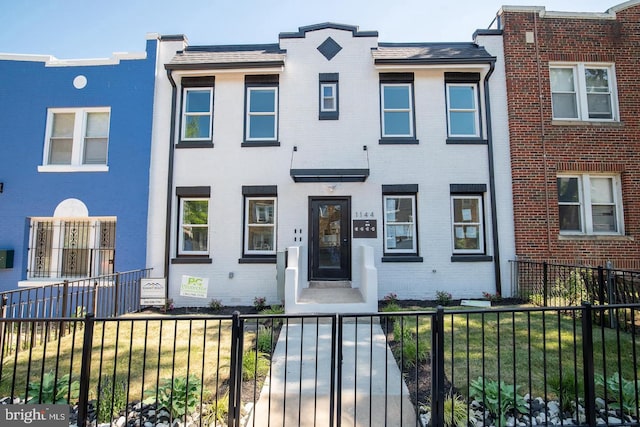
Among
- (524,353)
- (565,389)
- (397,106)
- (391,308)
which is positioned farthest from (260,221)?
(565,389)

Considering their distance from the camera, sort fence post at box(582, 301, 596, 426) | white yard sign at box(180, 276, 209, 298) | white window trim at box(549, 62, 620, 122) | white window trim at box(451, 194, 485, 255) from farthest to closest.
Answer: white window trim at box(549, 62, 620, 122), white window trim at box(451, 194, 485, 255), white yard sign at box(180, 276, 209, 298), fence post at box(582, 301, 596, 426)

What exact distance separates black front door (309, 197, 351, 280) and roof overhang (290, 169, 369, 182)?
2.46ft

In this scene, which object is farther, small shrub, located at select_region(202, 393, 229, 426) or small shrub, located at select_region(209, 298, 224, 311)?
small shrub, located at select_region(209, 298, 224, 311)

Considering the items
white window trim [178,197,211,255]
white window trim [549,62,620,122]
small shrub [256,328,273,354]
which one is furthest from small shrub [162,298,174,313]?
white window trim [549,62,620,122]

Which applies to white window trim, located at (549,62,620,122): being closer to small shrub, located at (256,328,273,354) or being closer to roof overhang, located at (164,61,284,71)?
roof overhang, located at (164,61,284,71)

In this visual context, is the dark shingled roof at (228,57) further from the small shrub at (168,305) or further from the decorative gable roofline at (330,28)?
the small shrub at (168,305)

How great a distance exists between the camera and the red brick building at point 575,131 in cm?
930

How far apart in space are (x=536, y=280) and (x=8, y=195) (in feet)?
48.9

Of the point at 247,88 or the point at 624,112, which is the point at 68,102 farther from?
the point at 624,112

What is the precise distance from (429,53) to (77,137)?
1064cm

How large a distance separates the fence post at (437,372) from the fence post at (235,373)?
1.91m

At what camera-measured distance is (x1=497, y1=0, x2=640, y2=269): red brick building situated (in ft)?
30.5

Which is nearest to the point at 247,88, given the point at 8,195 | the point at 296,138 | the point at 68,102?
the point at 296,138

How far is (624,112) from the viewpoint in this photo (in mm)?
9672
